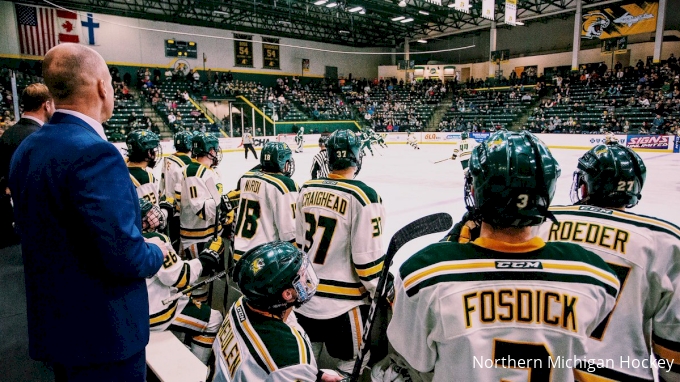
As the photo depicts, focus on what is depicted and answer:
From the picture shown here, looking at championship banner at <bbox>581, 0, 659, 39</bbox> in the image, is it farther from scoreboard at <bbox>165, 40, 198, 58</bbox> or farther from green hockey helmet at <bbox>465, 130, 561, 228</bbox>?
green hockey helmet at <bbox>465, 130, 561, 228</bbox>

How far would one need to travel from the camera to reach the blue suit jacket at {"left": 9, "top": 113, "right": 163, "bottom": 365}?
1.24 metres

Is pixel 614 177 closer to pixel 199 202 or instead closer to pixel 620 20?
pixel 199 202

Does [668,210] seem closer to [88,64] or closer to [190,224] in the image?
[190,224]

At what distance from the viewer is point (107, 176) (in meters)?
1.27

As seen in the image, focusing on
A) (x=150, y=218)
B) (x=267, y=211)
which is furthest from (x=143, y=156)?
(x=150, y=218)

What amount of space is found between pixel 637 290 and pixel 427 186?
7.77m

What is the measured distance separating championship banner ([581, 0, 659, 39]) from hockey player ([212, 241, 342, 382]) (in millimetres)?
27142

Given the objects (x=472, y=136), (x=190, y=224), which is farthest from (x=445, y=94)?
(x=190, y=224)

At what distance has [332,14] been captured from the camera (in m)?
26.0

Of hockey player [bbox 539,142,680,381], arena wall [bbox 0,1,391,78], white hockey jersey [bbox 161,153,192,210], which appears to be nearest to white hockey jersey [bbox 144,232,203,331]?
hockey player [bbox 539,142,680,381]

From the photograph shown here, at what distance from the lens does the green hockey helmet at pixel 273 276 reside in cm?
136

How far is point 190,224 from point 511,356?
3549 millimetres

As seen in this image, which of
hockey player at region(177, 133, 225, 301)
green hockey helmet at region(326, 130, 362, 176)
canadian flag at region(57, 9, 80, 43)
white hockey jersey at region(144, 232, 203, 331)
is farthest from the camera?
canadian flag at region(57, 9, 80, 43)

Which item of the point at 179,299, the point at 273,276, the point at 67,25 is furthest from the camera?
the point at 67,25
